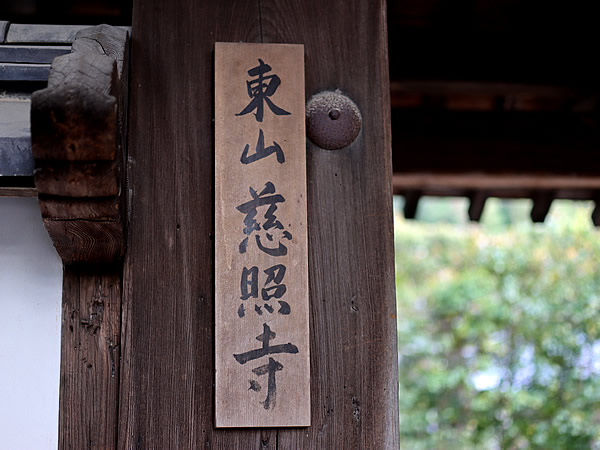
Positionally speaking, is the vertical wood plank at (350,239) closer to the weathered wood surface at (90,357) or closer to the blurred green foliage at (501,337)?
the weathered wood surface at (90,357)

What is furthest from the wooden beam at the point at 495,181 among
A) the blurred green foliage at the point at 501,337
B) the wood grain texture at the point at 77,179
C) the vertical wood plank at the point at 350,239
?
the blurred green foliage at the point at 501,337

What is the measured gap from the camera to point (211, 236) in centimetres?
121

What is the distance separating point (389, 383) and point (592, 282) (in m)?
6.28

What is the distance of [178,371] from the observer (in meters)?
1.15

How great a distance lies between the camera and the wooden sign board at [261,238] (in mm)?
1134

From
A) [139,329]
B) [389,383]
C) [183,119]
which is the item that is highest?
[183,119]

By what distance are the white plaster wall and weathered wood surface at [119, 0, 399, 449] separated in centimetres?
14

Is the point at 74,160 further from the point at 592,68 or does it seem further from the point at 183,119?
the point at 592,68

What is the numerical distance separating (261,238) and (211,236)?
98 millimetres

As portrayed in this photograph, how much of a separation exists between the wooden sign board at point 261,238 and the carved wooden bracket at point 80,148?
20 centimetres

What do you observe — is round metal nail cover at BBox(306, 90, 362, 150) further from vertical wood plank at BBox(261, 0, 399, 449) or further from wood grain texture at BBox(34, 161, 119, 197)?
wood grain texture at BBox(34, 161, 119, 197)

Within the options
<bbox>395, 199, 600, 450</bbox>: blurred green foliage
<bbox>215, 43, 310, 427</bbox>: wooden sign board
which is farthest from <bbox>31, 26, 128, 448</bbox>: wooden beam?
<bbox>395, 199, 600, 450</bbox>: blurred green foliage

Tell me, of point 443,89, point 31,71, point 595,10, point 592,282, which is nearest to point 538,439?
point 592,282

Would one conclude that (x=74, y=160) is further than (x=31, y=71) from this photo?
No
